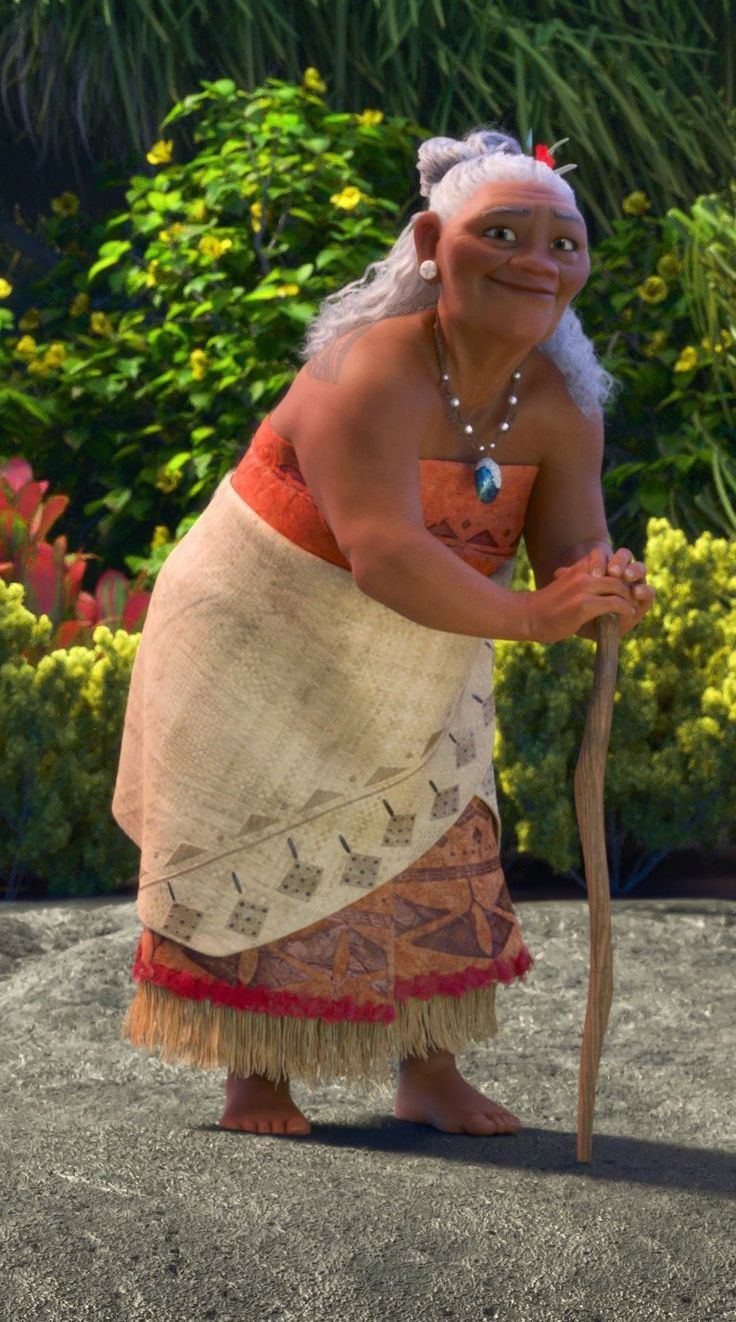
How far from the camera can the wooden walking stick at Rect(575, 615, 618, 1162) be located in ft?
7.88

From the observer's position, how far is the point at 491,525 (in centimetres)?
247

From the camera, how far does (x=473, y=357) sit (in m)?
2.35

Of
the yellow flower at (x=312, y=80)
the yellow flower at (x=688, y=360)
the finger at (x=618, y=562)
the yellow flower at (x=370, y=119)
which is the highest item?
the finger at (x=618, y=562)

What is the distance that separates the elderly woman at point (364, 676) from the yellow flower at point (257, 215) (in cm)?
279

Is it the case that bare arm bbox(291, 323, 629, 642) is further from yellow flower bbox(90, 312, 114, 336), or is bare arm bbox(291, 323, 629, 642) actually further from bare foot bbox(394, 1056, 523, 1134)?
yellow flower bbox(90, 312, 114, 336)

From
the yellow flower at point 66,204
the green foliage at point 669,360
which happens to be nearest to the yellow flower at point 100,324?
the yellow flower at point 66,204

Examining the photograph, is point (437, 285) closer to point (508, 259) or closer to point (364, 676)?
point (508, 259)

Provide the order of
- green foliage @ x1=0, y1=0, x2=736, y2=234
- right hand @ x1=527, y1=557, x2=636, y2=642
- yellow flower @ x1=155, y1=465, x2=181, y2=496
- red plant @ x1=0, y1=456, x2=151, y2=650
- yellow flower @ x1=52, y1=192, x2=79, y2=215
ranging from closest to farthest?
right hand @ x1=527, y1=557, x2=636, y2=642
red plant @ x1=0, y1=456, x2=151, y2=650
yellow flower @ x1=155, y1=465, x2=181, y2=496
green foliage @ x1=0, y1=0, x2=736, y2=234
yellow flower @ x1=52, y1=192, x2=79, y2=215

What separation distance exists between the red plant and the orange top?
2.08 meters

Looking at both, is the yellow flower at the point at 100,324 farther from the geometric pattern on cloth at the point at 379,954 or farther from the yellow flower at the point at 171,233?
the geometric pattern on cloth at the point at 379,954

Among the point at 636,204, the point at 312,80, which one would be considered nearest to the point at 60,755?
the point at 312,80

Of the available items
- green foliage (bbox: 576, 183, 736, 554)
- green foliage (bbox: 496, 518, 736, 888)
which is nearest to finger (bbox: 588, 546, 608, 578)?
green foliage (bbox: 496, 518, 736, 888)

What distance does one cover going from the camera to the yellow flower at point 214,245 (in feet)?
16.9

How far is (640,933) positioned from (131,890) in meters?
1.26
